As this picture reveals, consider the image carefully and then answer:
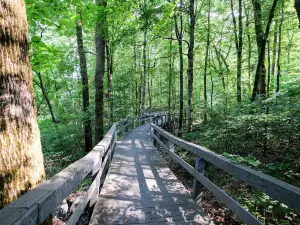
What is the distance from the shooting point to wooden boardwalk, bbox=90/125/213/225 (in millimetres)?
2754

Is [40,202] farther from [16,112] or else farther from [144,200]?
[144,200]

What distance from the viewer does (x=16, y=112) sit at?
1.52 metres

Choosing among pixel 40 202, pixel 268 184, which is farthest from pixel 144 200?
pixel 40 202

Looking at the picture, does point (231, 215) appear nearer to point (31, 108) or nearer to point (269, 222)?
point (269, 222)

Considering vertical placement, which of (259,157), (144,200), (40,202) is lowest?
(259,157)

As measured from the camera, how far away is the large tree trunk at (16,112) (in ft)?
4.73

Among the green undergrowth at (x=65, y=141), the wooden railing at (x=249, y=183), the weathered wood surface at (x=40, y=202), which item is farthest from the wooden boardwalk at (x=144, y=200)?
the green undergrowth at (x=65, y=141)

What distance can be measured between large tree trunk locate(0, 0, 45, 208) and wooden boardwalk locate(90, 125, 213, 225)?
1.50 m

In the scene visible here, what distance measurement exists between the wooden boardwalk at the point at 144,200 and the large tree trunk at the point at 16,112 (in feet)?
4.92

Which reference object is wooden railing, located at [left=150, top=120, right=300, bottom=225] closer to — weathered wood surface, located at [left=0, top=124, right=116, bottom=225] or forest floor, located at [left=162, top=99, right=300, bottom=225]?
forest floor, located at [left=162, top=99, right=300, bottom=225]

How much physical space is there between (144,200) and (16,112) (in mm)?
2592

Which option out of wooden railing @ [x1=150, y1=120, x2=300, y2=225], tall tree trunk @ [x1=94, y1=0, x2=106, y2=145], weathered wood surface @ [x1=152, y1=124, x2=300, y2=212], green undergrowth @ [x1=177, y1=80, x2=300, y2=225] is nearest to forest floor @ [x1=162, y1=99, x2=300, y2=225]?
green undergrowth @ [x1=177, y1=80, x2=300, y2=225]

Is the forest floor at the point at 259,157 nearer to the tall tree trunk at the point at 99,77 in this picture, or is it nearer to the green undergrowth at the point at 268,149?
the green undergrowth at the point at 268,149

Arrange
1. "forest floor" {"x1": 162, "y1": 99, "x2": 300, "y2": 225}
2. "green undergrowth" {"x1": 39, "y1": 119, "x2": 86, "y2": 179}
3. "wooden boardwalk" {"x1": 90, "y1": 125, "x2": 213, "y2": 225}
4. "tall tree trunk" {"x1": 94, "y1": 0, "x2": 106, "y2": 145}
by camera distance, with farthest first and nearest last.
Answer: "green undergrowth" {"x1": 39, "y1": 119, "x2": 86, "y2": 179}
"tall tree trunk" {"x1": 94, "y1": 0, "x2": 106, "y2": 145}
"forest floor" {"x1": 162, "y1": 99, "x2": 300, "y2": 225}
"wooden boardwalk" {"x1": 90, "y1": 125, "x2": 213, "y2": 225}
